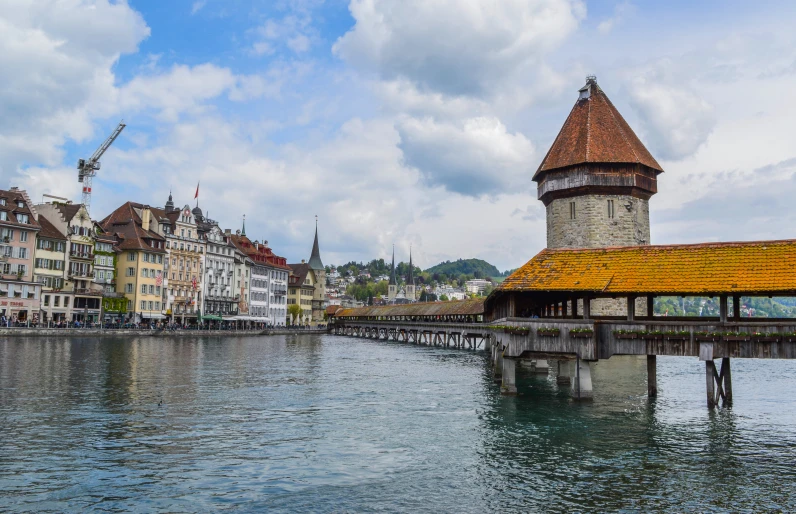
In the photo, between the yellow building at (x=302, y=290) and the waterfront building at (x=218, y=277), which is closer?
the waterfront building at (x=218, y=277)

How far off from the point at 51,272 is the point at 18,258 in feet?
15.2

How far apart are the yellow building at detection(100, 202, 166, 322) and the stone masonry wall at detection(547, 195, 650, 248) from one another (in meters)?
A: 53.2

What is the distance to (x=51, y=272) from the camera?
243 feet

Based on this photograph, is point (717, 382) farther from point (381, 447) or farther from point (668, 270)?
point (381, 447)

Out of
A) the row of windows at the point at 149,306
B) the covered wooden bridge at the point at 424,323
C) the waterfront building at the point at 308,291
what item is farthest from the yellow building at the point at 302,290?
the row of windows at the point at 149,306

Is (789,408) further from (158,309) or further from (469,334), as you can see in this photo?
(158,309)

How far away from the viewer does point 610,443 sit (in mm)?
18109

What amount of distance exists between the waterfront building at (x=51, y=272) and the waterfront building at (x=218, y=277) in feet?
78.0

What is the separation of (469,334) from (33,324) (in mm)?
39518

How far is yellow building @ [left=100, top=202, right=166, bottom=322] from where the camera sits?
279 feet

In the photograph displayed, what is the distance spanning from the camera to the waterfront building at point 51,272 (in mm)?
72875

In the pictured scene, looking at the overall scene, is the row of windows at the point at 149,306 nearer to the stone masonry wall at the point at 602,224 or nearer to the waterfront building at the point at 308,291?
the waterfront building at the point at 308,291

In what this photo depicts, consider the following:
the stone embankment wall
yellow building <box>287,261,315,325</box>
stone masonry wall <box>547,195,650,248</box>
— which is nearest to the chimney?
the stone embankment wall

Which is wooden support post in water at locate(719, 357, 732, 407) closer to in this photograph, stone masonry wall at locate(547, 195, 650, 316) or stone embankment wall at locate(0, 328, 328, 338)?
stone masonry wall at locate(547, 195, 650, 316)
